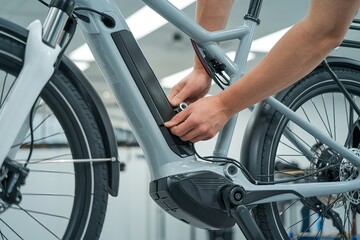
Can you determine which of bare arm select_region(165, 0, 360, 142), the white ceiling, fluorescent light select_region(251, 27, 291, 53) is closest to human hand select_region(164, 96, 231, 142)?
bare arm select_region(165, 0, 360, 142)

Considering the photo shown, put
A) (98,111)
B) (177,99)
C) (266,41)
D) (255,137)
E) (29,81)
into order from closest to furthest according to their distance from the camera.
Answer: (29,81), (98,111), (177,99), (255,137), (266,41)

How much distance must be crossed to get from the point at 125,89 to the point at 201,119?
0.13 metres

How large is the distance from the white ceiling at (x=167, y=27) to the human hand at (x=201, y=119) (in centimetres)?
207

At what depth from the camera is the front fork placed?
0.70m

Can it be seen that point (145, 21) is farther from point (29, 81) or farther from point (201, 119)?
point (29, 81)

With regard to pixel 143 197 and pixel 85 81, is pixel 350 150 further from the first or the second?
pixel 143 197

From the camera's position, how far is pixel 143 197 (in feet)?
16.9

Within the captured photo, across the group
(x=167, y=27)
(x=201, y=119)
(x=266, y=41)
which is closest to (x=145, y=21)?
(x=167, y=27)

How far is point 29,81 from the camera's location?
0.72m

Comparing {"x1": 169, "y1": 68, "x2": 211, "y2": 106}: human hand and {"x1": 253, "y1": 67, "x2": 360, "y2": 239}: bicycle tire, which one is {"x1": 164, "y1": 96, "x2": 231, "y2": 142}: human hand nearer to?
{"x1": 169, "y1": 68, "x2": 211, "y2": 106}: human hand

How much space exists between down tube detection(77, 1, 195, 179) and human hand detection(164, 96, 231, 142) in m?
0.04

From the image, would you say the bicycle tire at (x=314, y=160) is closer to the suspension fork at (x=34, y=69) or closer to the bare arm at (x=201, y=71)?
the bare arm at (x=201, y=71)

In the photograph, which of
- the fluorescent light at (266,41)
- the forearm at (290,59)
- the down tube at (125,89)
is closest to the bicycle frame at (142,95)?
the down tube at (125,89)

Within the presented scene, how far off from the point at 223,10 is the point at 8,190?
1.92 ft
